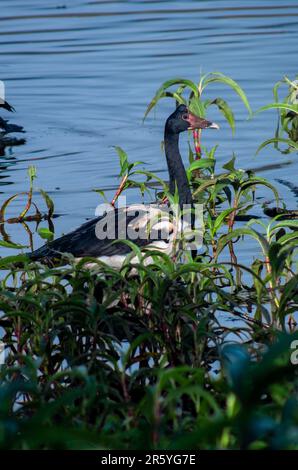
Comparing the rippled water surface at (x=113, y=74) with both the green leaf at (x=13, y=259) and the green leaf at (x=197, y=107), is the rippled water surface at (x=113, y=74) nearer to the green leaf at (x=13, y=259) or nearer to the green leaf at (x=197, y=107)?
the green leaf at (x=197, y=107)

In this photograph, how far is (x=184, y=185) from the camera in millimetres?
8508

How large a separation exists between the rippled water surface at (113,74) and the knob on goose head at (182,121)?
3.22 feet

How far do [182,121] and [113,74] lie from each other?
6.94 metres

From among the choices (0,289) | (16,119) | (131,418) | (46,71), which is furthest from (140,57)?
(131,418)

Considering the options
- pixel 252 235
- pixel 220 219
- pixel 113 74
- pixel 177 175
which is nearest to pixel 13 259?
pixel 252 235

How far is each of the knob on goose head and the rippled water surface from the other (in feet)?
3.22

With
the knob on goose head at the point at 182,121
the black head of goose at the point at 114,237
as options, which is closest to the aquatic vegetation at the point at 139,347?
the black head of goose at the point at 114,237

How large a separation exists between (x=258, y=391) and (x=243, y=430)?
17 centimetres

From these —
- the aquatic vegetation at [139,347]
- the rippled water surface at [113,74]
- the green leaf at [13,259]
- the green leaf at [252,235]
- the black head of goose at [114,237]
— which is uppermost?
the rippled water surface at [113,74]

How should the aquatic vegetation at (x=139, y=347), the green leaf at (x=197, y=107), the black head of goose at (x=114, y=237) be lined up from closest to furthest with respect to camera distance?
the aquatic vegetation at (x=139, y=347) < the black head of goose at (x=114, y=237) < the green leaf at (x=197, y=107)

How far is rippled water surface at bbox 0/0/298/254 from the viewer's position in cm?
1089

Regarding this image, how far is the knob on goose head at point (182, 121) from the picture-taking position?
8875 millimetres

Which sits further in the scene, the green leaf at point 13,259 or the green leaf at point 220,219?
the green leaf at point 220,219

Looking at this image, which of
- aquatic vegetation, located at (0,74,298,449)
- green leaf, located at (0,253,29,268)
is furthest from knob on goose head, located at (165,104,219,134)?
green leaf, located at (0,253,29,268)
